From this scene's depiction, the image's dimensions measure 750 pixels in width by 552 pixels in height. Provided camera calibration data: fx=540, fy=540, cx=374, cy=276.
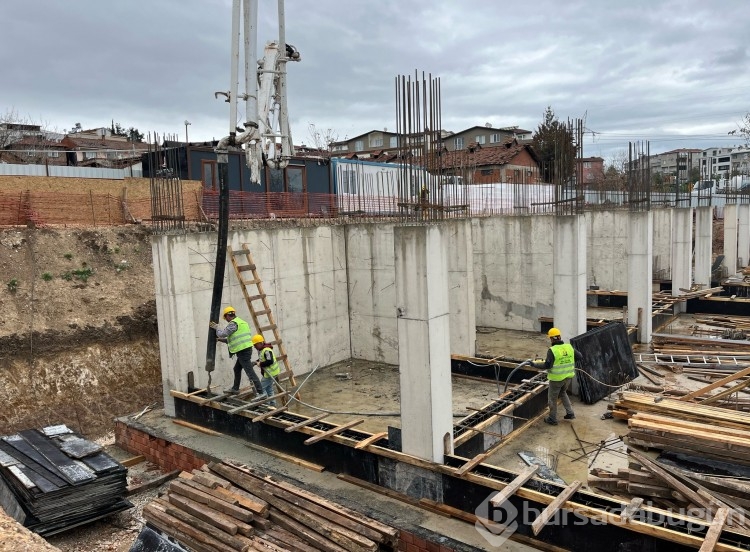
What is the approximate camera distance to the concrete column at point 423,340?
6.92 m

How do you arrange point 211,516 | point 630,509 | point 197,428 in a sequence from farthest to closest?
point 197,428
point 211,516
point 630,509

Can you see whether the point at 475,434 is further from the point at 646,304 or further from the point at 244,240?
the point at 646,304

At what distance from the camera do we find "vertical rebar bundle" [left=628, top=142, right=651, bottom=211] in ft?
48.1

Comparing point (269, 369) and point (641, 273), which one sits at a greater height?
point (641, 273)

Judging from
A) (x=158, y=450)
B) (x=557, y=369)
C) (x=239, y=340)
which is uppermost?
(x=239, y=340)

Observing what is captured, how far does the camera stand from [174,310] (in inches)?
394

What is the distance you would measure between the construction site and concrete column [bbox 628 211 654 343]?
6 centimetres

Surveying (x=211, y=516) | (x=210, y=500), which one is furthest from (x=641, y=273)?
(x=211, y=516)

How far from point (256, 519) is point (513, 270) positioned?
12454 millimetres

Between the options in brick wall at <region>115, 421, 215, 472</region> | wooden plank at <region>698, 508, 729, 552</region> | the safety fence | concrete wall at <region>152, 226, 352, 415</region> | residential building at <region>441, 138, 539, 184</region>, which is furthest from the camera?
residential building at <region>441, 138, 539, 184</region>

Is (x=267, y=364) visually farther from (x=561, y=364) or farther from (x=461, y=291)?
(x=461, y=291)

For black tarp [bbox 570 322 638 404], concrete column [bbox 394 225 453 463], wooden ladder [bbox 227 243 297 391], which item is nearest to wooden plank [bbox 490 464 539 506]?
concrete column [bbox 394 225 453 463]

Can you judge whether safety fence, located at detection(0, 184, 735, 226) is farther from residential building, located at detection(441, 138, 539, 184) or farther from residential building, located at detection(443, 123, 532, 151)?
residential building, located at detection(443, 123, 532, 151)

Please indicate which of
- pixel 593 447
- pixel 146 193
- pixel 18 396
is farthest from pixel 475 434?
pixel 146 193
